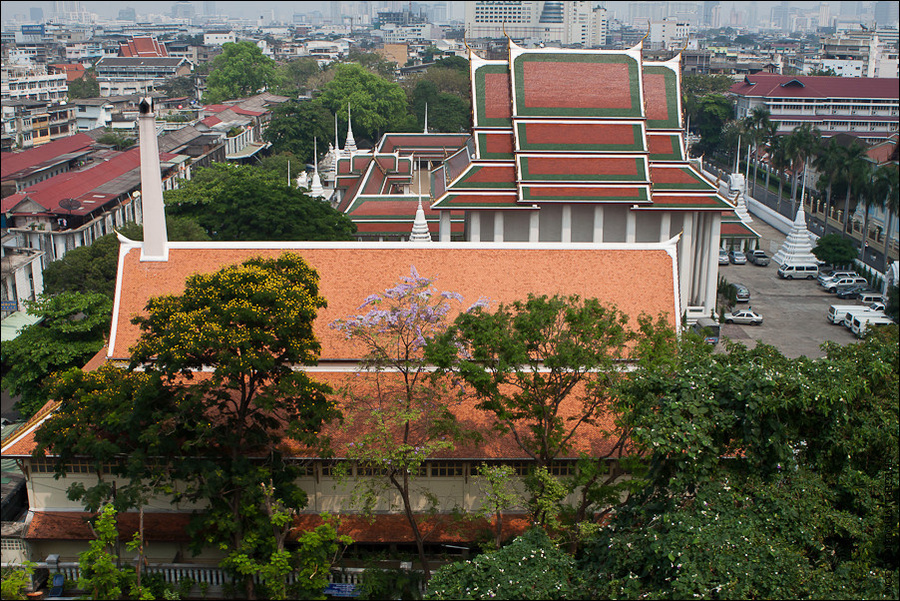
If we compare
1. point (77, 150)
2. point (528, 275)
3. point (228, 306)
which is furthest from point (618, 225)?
point (77, 150)

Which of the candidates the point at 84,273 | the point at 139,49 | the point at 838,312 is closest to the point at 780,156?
the point at 838,312

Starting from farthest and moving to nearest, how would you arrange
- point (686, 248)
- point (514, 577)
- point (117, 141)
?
1. point (117, 141)
2. point (686, 248)
3. point (514, 577)

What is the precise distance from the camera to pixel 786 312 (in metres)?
36.3

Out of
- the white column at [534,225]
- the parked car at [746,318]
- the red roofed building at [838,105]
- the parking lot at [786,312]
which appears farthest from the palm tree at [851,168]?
the red roofed building at [838,105]

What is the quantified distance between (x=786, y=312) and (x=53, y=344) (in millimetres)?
27063

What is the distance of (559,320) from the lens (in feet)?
50.6

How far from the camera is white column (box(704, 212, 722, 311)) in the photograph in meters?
31.0

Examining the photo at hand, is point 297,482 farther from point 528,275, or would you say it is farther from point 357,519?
point 528,275

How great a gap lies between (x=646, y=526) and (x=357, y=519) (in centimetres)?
704

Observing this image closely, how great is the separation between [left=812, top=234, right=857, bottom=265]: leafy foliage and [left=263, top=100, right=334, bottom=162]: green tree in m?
35.5

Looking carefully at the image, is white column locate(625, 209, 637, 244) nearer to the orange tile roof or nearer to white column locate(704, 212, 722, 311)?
white column locate(704, 212, 722, 311)

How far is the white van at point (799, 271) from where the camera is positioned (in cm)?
4144

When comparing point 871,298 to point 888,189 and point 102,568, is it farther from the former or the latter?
point 102,568

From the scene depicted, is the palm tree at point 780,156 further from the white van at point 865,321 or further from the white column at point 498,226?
the white column at point 498,226
